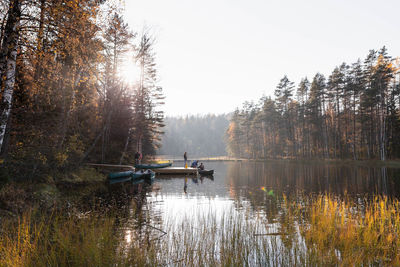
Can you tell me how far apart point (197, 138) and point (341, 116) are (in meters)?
109

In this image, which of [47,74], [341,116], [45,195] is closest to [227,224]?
[47,74]

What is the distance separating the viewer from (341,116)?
48125 mm

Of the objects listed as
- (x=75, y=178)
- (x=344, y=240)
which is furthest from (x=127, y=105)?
(x=344, y=240)

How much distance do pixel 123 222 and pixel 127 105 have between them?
70.5ft

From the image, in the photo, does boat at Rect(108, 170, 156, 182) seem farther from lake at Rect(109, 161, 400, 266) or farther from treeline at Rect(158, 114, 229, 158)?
treeline at Rect(158, 114, 229, 158)

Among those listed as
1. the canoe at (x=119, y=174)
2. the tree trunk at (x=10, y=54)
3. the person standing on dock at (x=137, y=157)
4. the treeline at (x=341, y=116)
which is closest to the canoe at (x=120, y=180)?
the canoe at (x=119, y=174)

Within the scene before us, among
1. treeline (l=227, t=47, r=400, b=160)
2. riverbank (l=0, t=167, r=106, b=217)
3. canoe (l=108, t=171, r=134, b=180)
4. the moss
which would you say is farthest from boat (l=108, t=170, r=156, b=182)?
treeline (l=227, t=47, r=400, b=160)

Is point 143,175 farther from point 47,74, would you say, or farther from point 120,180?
point 47,74

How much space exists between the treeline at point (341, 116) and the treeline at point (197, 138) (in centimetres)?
6661

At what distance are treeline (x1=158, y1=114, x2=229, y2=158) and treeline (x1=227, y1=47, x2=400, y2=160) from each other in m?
66.6

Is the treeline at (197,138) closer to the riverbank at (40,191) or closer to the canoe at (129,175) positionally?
the canoe at (129,175)

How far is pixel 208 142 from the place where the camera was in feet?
481

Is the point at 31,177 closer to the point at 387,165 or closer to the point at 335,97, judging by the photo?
the point at 387,165

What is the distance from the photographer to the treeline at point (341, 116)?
3923 centimetres
